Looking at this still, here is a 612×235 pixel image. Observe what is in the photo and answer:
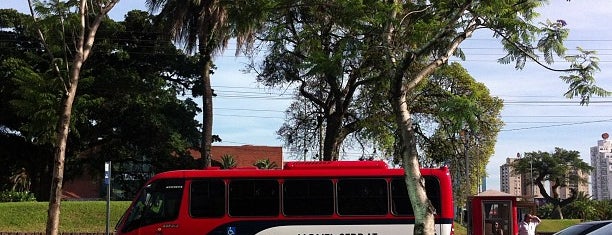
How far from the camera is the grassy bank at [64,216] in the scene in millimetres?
27766

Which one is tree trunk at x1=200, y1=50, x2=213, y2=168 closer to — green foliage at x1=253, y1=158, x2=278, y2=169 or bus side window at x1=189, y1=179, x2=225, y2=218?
green foliage at x1=253, y1=158, x2=278, y2=169

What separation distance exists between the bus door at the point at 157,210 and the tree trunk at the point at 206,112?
1598cm

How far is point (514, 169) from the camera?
7656 cm

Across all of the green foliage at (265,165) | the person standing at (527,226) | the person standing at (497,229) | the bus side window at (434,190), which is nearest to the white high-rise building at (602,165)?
the green foliage at (265,165)

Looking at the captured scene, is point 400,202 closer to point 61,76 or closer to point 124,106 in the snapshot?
point 61,76

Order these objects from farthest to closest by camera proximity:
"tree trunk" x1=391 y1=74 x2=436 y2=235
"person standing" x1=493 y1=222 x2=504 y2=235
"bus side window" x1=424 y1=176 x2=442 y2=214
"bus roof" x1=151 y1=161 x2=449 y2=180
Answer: "person standing" x1=493 y1=222 x2=504 y2=235 < "bus roof" x1=151 y1=161 x2=449 y2=180 < "bus side window" x1=424 y1=176 x2=442 y2=214 < "tree trunk" x1=391 y1=74 x2=436 y2=235

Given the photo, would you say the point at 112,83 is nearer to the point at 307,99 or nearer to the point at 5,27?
the point at 5,27

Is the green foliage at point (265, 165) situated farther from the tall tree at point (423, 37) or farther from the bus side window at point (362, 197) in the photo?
the tall tree at point (423, 37)

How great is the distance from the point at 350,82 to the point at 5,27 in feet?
79.3

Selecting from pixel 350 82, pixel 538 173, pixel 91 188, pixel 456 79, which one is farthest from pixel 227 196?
pixel 538 173

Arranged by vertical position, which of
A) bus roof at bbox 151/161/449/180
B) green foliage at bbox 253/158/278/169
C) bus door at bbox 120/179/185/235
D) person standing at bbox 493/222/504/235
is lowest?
person standing at bbox 493/222/504/235

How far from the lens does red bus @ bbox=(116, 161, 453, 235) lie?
15.9 m

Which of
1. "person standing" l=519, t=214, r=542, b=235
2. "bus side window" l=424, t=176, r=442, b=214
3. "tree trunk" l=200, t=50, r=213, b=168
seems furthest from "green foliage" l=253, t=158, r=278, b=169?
"bus side window" l=424, t=176, r=442, b=214

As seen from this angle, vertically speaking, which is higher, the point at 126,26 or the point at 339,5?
the point at 126,26
